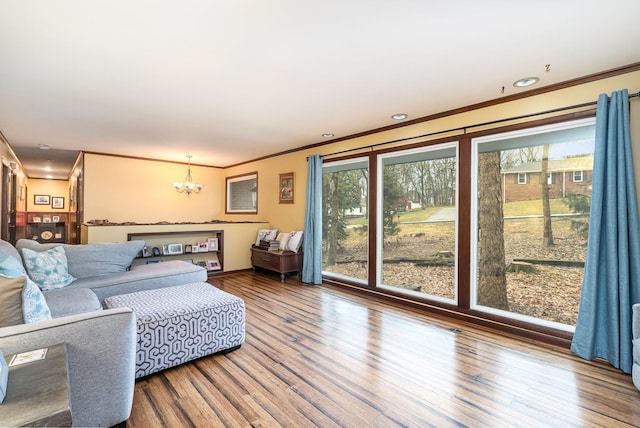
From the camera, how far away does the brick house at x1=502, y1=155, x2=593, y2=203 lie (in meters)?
2.80

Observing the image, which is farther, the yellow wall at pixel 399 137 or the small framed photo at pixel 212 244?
the small framed photo at pixel 212 244

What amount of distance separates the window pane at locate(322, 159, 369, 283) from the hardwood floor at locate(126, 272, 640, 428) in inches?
68.4

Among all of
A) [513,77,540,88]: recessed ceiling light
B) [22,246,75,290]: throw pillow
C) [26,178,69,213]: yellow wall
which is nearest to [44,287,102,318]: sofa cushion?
[22,246,75,290]: throw pillow

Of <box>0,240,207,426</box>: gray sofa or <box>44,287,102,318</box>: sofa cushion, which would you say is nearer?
<box>0,240,207,426</box>: gray sofa

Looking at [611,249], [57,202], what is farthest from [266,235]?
[57,202]

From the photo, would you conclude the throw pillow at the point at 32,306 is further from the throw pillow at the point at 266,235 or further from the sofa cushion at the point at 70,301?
the throw pillow at the point at 266,235

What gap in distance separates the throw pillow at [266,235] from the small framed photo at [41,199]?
9.66 metres

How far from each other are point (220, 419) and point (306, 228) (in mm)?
3626

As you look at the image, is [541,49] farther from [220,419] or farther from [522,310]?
[220,419]

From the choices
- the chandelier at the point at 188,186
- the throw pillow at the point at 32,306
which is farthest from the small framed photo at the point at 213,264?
the throw pillow at the point at 32,306

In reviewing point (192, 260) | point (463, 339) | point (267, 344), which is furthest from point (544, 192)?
point (192, 260)

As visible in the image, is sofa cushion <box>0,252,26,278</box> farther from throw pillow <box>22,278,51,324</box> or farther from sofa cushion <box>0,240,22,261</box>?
throw pillow <box>22,278,51,324</box>

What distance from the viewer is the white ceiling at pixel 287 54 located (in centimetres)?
183

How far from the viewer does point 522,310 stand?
10.3 feet
